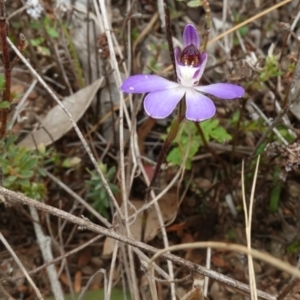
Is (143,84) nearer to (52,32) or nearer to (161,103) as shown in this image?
(161,103)

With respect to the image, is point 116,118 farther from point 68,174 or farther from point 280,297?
point 280,297

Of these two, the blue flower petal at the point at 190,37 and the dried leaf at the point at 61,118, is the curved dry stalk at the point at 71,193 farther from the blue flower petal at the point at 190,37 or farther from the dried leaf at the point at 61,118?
the blue flower petal at the point at 190,37

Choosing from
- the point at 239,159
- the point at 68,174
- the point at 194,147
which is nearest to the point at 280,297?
the point at 194,147

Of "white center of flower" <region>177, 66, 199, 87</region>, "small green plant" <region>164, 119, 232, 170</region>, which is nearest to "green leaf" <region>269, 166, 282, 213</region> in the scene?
"small green plant" <region>164, 119, 232, 170</region>

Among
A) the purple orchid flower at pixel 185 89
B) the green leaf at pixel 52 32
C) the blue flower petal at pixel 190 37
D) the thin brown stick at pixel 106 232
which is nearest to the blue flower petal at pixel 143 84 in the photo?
the purple orchid flower at pixel 185 89

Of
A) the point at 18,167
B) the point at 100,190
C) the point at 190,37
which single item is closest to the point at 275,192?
the point at 100,190

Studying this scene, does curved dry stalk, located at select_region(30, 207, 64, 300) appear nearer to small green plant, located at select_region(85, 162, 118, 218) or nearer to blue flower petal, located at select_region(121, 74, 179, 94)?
small green plant, located at select_region(85, 162, 118, 218)
